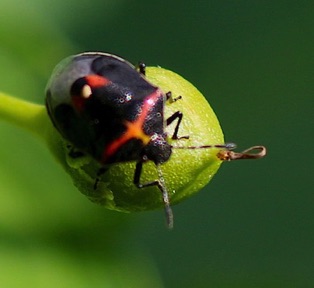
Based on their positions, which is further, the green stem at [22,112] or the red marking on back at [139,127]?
the green stem at [22,112]

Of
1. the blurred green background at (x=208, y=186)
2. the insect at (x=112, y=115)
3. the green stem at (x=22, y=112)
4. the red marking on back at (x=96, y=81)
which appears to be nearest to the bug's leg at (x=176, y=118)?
the insect at (x=112, y=115)

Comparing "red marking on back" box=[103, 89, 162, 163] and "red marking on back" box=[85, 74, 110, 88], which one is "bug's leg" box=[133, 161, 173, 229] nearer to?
"red marking on back" box=[103, 89, 162, 163]

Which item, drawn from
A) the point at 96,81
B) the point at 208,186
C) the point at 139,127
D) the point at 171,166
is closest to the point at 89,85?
the point at 96,81

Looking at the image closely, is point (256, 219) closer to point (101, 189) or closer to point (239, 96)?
point (239, 96)

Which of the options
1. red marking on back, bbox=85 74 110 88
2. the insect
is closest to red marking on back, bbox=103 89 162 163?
the insect

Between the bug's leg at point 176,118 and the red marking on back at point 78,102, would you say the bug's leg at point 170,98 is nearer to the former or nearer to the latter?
the bug's leg at point 176,118

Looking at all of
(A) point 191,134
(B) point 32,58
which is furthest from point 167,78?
(B) point 32,58

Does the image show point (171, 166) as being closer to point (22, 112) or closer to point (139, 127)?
point (139, 127)
